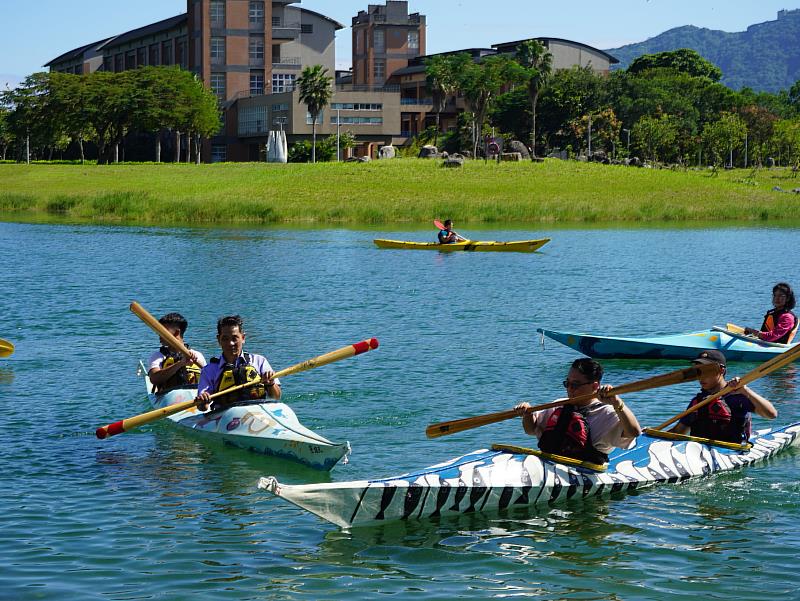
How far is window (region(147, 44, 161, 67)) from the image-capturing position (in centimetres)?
13738

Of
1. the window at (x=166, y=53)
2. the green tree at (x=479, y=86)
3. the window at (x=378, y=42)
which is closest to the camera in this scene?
the green tree at (x=479, y=86)

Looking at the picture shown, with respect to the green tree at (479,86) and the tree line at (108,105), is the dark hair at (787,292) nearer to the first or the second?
the green tree at (479,86)

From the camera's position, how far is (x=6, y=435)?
13242mm

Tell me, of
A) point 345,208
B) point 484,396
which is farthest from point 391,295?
point 345,208

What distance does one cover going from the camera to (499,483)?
9.55 m

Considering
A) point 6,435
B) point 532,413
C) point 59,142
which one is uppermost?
point 59,142

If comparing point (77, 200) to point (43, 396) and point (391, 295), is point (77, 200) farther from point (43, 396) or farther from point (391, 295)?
point (43, 396)

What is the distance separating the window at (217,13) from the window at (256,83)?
21.5ft

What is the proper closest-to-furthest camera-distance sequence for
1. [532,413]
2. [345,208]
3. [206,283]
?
[532,413], [206,283], [345,208]

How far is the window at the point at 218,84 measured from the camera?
12325 cm

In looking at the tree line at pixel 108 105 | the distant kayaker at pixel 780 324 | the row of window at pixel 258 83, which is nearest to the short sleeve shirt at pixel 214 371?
the distant kayaker at pixel 780 324

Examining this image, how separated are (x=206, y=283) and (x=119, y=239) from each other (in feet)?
57.0

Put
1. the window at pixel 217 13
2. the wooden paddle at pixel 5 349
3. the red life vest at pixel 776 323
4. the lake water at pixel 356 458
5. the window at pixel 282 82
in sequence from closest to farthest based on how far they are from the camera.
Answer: the lake water at pixel 356 458 → the red life vest at pixel 776 323 → the wooden paddle at pixel 5 349 → the window at pixel 217 13 → the window at pixel 282 82

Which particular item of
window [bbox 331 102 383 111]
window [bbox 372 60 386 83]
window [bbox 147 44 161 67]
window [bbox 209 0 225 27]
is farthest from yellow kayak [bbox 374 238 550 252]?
window [bbox 372 60 386 83]
